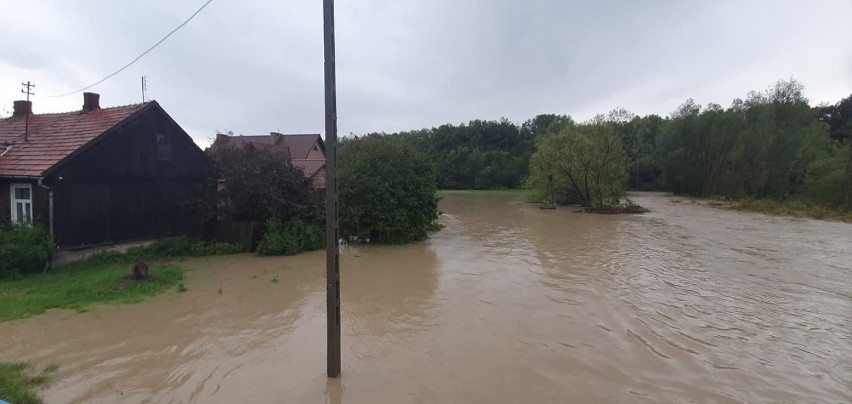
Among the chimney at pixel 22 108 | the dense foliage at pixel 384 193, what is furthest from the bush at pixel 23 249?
the dense foliage at pixel 384 193

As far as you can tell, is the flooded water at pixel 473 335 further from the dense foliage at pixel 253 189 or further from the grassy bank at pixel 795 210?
the grassy bank at pixel 795 210

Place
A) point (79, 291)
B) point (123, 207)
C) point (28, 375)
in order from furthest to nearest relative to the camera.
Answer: point (123, 207), point (79, 291), point (28, 375)

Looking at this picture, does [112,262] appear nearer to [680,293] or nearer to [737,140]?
[680,293]

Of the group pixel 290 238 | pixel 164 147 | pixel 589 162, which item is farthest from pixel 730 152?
pixel 164 147

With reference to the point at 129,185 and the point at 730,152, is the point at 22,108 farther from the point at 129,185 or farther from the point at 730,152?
the point at 730,152

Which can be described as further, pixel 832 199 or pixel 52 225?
pixel 832 199

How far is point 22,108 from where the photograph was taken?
48.2ft

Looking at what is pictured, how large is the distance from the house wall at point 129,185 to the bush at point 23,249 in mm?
843

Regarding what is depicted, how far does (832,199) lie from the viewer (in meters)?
30.1

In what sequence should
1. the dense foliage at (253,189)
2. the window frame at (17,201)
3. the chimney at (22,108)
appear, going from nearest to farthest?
the window frame at (17,201) < the dense foliage at (253,189) < the chimney at (22,108)

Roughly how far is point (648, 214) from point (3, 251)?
3122 cm

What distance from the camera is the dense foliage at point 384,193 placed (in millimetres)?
16188

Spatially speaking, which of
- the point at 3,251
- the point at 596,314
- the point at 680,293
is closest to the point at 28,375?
the point at 3,251

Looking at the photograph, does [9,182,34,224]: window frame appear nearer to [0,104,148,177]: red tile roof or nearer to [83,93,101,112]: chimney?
[0,104,148,177]: red tile roof
